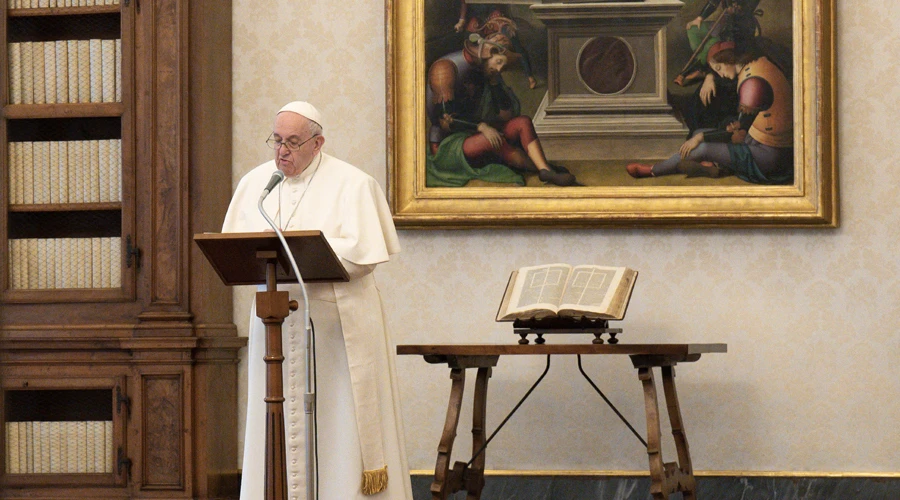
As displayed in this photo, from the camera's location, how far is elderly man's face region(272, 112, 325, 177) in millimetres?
3941

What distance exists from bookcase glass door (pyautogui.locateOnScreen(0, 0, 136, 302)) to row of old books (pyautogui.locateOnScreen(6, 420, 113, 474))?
584 millimetres

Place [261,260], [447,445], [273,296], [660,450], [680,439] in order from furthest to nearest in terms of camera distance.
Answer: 1. [680,439]
2. [447,445]
3. [660,450]
4. [261,260]
5. [273,296]

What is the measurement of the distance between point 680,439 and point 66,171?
3033 mm

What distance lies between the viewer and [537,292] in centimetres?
442

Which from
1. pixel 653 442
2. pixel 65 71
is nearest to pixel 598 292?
pixel 653 442

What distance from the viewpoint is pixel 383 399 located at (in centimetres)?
399

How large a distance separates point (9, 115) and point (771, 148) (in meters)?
3.57

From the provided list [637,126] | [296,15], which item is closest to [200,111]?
[296,15]

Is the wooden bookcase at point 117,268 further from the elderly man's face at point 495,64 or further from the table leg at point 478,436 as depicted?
the elderly man's face at point 495,64

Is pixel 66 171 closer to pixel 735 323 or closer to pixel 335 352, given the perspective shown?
pixel 335 352

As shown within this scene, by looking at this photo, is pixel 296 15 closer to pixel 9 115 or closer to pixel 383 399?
pixel 9 115

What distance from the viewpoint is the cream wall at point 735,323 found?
16.5 ft

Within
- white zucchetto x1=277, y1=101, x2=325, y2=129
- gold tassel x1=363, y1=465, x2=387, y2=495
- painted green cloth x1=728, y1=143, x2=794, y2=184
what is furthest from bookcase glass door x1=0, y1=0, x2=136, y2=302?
painted green cloth x1=728, y1=143, x2=794, y2=184

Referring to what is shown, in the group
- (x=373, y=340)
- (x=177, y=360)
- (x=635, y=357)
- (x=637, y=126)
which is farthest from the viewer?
(x=637, y=126)
